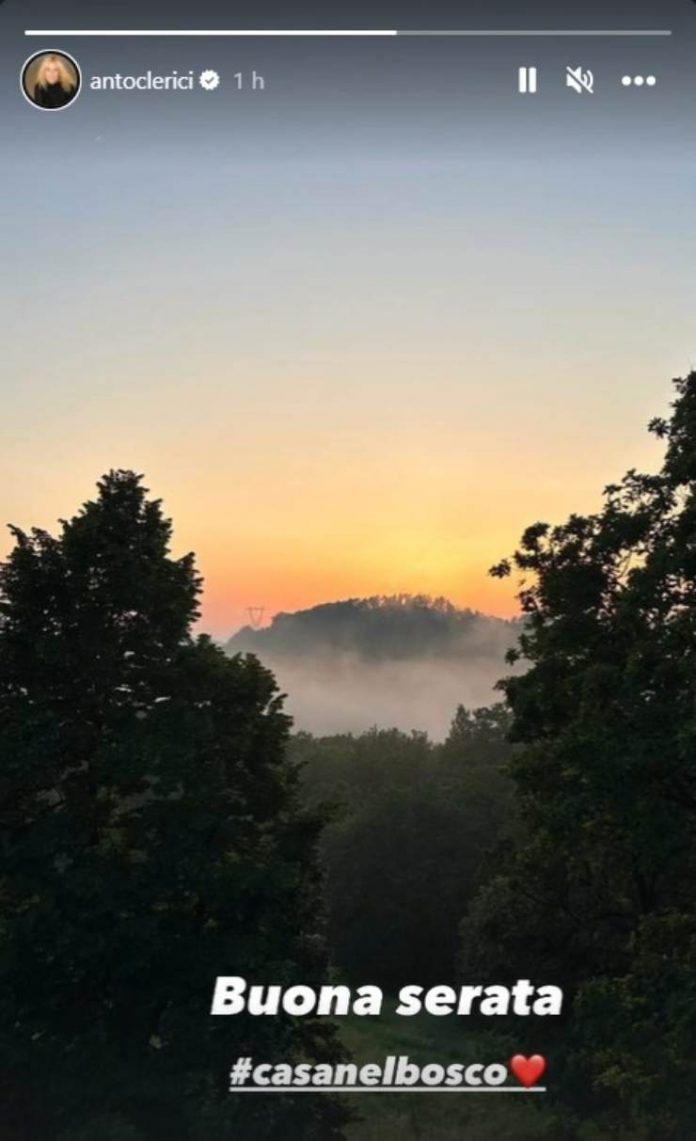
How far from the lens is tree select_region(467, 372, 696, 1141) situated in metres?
13.3

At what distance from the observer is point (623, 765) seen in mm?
13227

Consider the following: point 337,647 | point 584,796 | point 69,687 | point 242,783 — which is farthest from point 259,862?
point 337,647

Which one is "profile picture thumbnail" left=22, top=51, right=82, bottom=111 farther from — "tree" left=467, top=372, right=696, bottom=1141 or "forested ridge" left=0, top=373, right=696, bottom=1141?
"tree" left=467, top=372, right=696, bottom=1141

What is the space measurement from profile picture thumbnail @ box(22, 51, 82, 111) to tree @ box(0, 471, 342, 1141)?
24.2 feet

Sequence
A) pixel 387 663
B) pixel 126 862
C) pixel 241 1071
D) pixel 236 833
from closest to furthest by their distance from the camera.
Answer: pixel 241 1071
pixel 126 862
pixel 236 833
pixel 387 663

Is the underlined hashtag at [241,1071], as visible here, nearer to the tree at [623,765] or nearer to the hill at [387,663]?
the tree at [623,765]

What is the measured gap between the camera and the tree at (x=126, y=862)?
12.9 meters

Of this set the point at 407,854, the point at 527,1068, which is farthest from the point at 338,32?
the point at 407,854

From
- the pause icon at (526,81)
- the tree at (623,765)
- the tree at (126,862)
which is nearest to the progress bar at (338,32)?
the pause icon at (526,81)

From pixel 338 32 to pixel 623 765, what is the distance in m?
10.8

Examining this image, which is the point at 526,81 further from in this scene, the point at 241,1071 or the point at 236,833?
the point at 236,833

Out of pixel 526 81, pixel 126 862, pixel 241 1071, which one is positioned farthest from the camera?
pixel 126 862

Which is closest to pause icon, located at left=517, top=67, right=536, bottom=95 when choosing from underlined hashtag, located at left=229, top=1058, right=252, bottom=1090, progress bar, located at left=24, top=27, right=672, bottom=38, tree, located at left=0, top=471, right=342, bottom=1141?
progress bar, located at left=24, top=27, right=672, bottom=38

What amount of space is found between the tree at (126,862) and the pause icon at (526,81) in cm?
982
